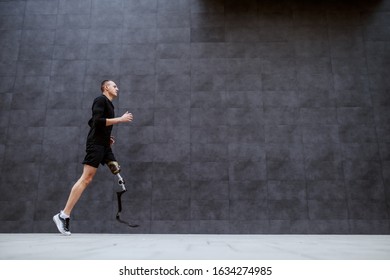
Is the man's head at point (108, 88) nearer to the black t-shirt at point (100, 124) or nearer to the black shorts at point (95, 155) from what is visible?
the black t-shirt at point (100, 124)

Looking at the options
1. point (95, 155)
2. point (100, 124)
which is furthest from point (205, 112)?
point (95, 155)

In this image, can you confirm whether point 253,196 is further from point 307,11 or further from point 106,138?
point 307,11

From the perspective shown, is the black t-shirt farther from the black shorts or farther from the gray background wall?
the gray background wall

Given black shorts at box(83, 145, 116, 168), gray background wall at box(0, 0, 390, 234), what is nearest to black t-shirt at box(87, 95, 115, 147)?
black shorts at box(83, 145, 116, 168)

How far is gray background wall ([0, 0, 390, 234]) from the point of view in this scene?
13.8ft

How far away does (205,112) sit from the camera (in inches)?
179

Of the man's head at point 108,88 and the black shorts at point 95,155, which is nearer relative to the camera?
the black shorts at point 95,155

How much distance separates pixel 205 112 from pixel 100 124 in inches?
68.4

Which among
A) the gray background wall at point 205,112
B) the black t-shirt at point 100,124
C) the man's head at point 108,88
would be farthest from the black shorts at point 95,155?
the gray background wall at point 205,112

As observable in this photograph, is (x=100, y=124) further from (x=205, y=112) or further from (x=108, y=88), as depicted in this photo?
(x=205, y=112)

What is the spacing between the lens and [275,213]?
4203 millimetres

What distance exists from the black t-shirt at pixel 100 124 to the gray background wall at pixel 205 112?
3.83ft

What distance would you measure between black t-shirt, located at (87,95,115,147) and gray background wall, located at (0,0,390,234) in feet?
3.83

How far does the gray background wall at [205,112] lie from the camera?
422 centimetres
